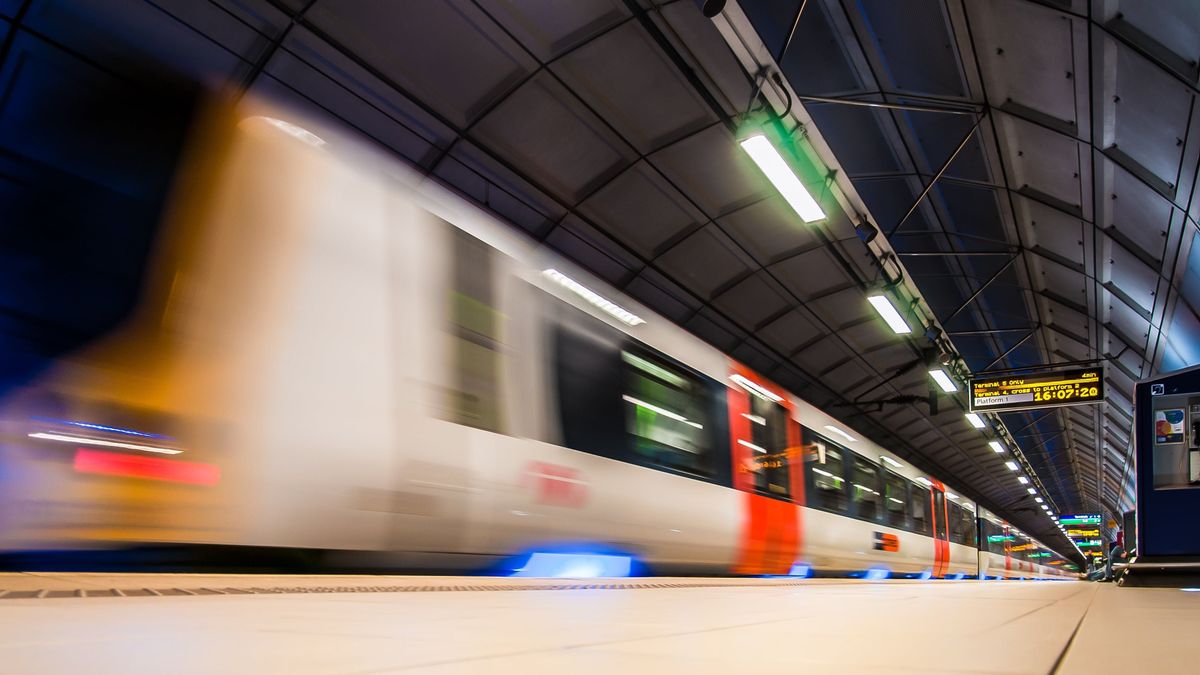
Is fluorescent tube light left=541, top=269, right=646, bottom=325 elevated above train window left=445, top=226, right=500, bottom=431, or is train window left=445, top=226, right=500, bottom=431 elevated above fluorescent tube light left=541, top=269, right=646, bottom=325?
fluorescent tube light left=541, top=269, right=646, bottom=325

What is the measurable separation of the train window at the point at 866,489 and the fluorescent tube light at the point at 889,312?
7.38 ft

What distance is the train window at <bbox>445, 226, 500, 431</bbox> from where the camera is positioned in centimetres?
452

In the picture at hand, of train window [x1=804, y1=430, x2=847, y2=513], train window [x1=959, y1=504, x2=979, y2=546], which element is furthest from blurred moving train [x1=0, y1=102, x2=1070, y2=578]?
train window [x1=959, y1=504, x2=979, y2=546]

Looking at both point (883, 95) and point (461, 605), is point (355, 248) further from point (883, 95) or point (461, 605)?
point (883, 95)

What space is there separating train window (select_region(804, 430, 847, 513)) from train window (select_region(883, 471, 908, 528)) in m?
2.03

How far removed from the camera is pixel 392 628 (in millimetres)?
1640

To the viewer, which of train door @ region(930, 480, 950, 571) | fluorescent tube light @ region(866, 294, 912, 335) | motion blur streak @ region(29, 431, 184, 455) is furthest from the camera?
train door @ region(930, 480, 950, 571)

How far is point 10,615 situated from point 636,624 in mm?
1392

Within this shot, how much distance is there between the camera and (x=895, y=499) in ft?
40.2

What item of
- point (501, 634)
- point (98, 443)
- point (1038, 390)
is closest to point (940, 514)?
point (1038, 390)

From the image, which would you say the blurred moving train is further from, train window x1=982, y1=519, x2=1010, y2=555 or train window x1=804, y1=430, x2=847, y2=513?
train window x1=982, y1=519, x2=1010, y2=555

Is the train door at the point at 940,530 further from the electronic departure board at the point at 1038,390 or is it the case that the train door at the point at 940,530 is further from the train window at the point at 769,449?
the train window at the point at 769,449

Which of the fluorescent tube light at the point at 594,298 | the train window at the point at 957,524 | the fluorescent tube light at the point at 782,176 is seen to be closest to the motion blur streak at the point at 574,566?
the fluorescent tube light at the point at 594,298

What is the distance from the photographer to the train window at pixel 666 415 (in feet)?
20.3
